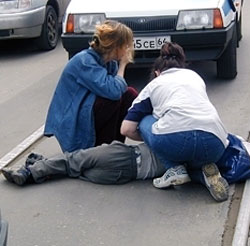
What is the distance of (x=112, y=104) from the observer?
204 inches

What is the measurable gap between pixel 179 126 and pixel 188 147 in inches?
5.9


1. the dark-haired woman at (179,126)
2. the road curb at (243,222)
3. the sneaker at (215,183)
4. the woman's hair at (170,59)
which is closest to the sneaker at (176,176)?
the dark-haired woman at (179,126)

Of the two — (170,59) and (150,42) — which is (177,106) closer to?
(170,59)

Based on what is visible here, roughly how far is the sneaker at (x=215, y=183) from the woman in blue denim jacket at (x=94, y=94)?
37.3 inches

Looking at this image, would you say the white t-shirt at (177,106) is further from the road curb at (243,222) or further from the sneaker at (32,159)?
the sneaker at (32,159)

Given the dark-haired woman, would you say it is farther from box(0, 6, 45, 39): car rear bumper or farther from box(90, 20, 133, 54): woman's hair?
box(0, 6, 45, 39): car rear bumper

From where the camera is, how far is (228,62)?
24.8ft

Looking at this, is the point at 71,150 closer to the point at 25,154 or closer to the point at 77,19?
the point at 25,154

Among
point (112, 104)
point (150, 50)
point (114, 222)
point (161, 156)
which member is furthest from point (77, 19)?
point (114, 222)

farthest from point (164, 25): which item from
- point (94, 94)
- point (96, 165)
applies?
point (96, 165)

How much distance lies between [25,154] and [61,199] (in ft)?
3.59

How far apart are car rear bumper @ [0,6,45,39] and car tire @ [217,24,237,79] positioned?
329 centimetres

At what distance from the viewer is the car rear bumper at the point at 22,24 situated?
9656 mm

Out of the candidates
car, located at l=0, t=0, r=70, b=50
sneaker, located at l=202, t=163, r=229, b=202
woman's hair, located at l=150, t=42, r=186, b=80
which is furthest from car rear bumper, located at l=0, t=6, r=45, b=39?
sneaker, located at l=202, t=163, r=229, b=202
